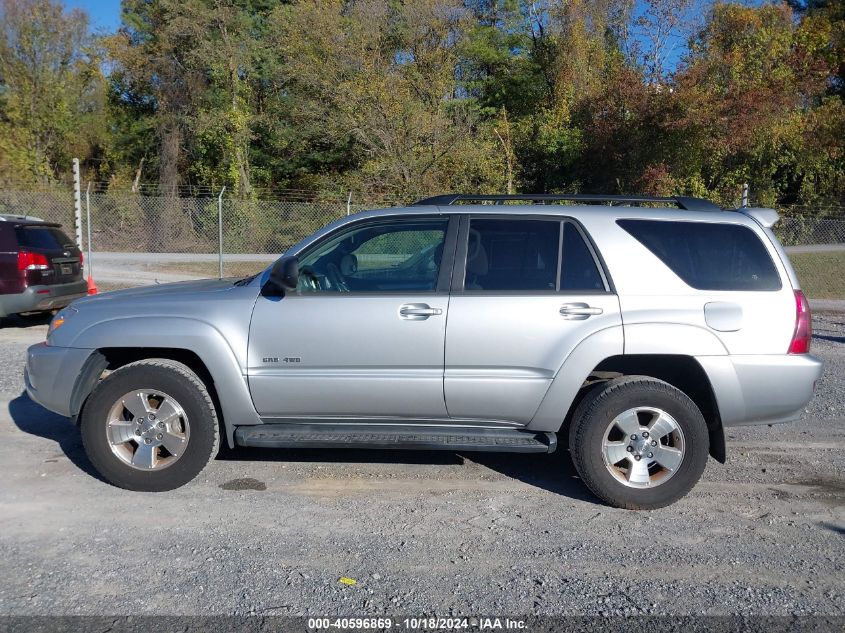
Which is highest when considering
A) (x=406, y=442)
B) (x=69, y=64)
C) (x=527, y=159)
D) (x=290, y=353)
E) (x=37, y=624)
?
(x=69, y=64)

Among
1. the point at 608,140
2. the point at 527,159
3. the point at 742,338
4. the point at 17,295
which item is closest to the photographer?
the point at 742,338

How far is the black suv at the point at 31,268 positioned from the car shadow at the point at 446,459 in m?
5.92

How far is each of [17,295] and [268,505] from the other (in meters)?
7.05

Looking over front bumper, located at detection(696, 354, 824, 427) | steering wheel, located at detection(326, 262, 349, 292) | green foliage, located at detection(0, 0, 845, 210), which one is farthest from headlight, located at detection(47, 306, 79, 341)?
green foliage, located at detection(0, 0, 845, 210)

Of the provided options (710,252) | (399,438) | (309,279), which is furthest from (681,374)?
(309,279)

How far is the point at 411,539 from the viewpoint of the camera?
4.26 metres

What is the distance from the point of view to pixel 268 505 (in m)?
4.73

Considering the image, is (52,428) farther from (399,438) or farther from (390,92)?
(390,92)

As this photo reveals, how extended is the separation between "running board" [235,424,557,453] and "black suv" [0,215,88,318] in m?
6.74

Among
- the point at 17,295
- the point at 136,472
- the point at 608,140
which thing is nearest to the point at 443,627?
the point at 136,472

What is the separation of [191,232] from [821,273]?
15.7 meters

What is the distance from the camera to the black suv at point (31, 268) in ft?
32.9

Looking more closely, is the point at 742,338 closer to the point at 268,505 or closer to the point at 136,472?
the point at 268,505

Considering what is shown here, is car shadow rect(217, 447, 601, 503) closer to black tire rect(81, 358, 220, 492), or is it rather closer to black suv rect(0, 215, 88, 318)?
black tire rect(81, 358, 220, 492)
